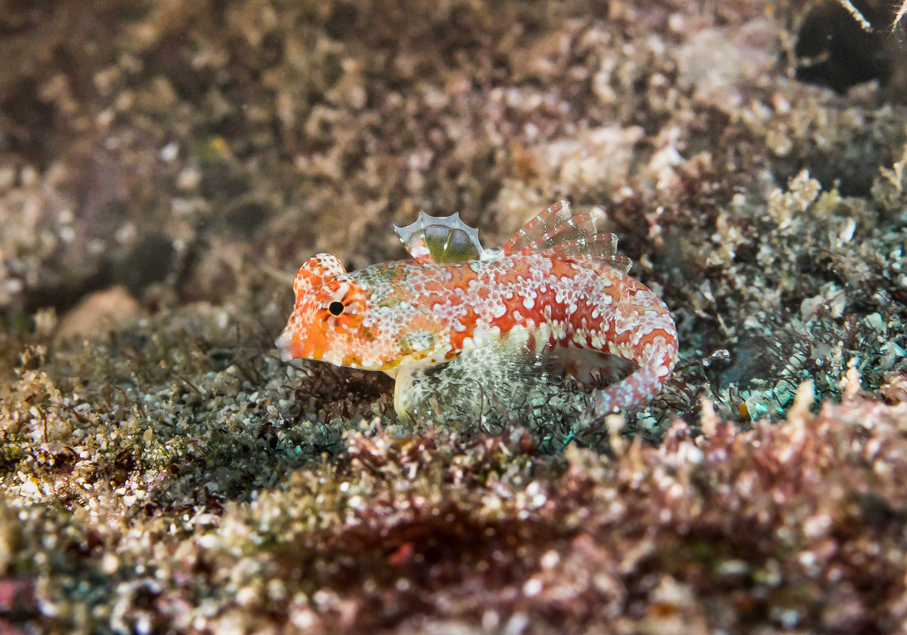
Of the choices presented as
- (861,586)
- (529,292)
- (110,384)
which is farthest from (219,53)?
(861,586)

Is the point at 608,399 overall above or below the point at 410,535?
above

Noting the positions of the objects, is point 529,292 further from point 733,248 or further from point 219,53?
point 219,53

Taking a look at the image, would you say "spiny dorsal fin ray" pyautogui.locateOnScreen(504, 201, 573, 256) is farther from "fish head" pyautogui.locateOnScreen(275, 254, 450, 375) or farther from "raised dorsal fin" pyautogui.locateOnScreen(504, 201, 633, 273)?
"fish head" pyautogui.locateOnScreen(275, 254, 450, 375)

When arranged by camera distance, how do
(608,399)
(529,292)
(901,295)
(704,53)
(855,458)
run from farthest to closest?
(704,53), (901,295), (529,292), (608,399), (855,458)

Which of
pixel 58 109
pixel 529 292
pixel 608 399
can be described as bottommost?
pixel 608 399

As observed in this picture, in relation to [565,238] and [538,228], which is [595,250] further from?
[538,228]

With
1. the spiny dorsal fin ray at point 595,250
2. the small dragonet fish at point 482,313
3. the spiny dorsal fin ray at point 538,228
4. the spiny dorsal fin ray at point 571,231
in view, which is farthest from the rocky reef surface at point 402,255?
the spiny dorsal fin ray at point 538,228
